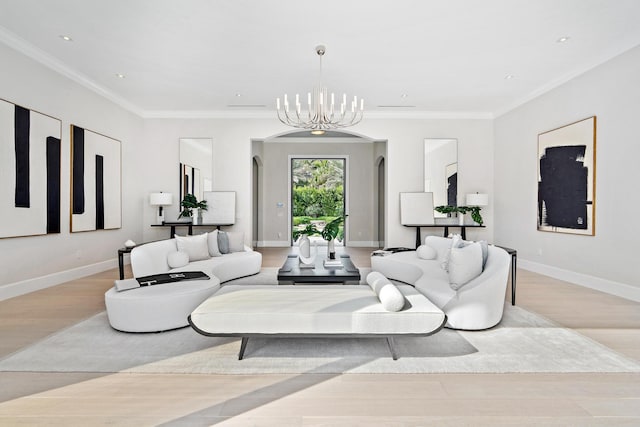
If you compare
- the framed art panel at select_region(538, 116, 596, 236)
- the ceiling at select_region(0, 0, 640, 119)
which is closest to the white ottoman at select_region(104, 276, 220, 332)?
the ceiling at select_region(0, 0, 640, 119)

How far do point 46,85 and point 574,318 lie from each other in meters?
6.70

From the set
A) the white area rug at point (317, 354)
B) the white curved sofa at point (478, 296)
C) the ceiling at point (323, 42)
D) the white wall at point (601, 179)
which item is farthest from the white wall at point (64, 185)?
the white wall at point (601, 179)

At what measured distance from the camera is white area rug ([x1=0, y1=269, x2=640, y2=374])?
2232 mm

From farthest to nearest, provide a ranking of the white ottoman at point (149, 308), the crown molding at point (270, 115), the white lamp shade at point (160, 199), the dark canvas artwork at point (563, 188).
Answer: the crown molding at point (270, 115)
the white lamp shade at point (160, 199)
the dark canvas artwork at point (563, 188)
the white ottoman at point (149, 308)

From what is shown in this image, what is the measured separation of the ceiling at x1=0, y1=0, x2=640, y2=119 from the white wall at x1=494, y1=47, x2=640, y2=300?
0.26m

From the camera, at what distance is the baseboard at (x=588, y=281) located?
12.9ft

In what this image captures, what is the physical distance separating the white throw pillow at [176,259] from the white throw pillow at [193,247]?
33 cm

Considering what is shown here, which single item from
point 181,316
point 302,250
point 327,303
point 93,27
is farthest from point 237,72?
point 327,303

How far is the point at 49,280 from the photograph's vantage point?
449 cm

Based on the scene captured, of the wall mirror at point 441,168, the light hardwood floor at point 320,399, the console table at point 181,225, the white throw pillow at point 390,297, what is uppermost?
the wall mirror at point 441,168

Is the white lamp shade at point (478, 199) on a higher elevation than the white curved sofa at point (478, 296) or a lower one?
higher

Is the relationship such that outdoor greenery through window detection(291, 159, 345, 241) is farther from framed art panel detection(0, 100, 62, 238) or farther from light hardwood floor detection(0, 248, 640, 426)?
light hardwood floor detection(0, 248, 640, 426)

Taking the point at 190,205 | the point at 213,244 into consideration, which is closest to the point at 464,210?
the point at 213,244

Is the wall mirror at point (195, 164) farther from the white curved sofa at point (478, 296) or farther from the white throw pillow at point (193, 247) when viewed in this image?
the white curved sofa at point (478, 296)
